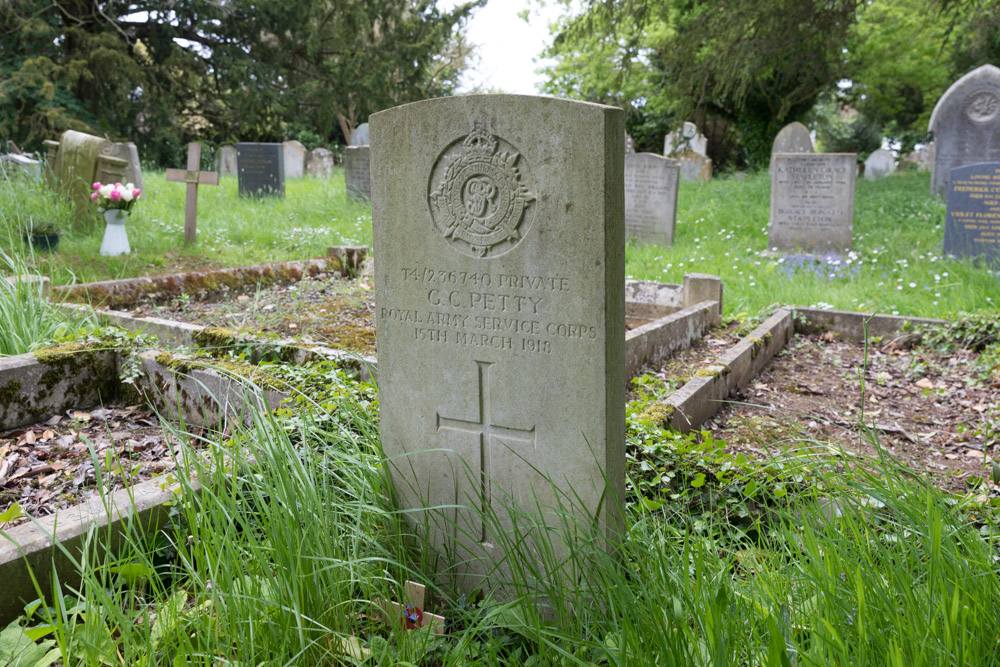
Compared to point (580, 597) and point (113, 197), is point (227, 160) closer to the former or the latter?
point (113, 197)

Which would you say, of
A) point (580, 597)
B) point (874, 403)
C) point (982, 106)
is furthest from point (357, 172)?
point (580, 597)

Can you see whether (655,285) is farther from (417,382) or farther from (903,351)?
(417,382)

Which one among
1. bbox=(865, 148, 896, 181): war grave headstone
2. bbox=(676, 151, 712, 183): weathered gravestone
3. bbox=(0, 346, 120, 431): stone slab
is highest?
bbox=(865, 148, 896, 181): war grave headstone

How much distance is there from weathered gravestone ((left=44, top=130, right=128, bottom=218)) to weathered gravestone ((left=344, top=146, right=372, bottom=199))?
14.4 feet

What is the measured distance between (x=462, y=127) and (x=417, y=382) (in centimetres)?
92

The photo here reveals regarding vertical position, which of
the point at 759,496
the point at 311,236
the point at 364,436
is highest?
the point at 311,236

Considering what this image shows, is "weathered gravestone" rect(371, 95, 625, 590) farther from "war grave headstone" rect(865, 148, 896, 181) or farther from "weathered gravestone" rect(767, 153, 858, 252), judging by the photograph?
"war grave headstone" rect(865, 148, 896, 181)

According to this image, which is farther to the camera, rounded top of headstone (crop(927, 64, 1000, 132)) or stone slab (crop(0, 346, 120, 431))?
rounded top of headstone (crop(927, 64, 1000, 132))

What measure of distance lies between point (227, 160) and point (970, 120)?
17.6 meters

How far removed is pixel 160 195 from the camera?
42.2ft

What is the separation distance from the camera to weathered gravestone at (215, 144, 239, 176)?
69.5 feet

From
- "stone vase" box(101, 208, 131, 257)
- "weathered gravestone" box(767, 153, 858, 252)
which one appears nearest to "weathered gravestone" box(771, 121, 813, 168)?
Result: "weathered gravestone" box(767, 153, 858, 252)

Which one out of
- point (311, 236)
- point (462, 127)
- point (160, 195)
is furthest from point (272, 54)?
point (462, 127)

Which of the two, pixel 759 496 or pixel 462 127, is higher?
pixel 462 127
